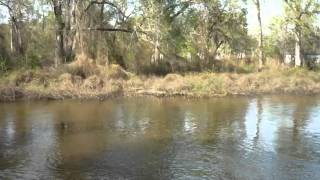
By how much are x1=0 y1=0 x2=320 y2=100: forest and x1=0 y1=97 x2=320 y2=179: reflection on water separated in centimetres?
551

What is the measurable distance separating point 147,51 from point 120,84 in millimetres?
7627

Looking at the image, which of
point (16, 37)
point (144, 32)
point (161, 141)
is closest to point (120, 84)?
point (144, 32)

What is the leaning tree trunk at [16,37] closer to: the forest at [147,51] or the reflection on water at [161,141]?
the forest at [147,51]

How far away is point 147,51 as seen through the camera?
40000mm

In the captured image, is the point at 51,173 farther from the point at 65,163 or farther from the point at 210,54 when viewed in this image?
the point at 210,54

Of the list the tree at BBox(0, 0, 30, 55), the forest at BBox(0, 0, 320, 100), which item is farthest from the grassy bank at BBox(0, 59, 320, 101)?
the tree at BBox(0, 0, 30, 55)

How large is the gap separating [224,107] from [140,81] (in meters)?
9.13

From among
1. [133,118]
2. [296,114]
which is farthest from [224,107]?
[133,118]

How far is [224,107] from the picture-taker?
85.4 ft

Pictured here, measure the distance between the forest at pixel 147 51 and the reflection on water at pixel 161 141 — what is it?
5506 mm

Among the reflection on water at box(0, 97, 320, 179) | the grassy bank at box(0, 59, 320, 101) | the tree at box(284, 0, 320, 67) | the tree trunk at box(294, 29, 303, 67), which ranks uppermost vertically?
the tree at box(284, 0, 320, 67)

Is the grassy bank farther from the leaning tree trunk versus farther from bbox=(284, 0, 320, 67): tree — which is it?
bbox=(284, 0, 320, 67): tree

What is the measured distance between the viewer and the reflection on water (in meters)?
12.9

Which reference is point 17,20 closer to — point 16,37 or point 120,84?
point 16,37
